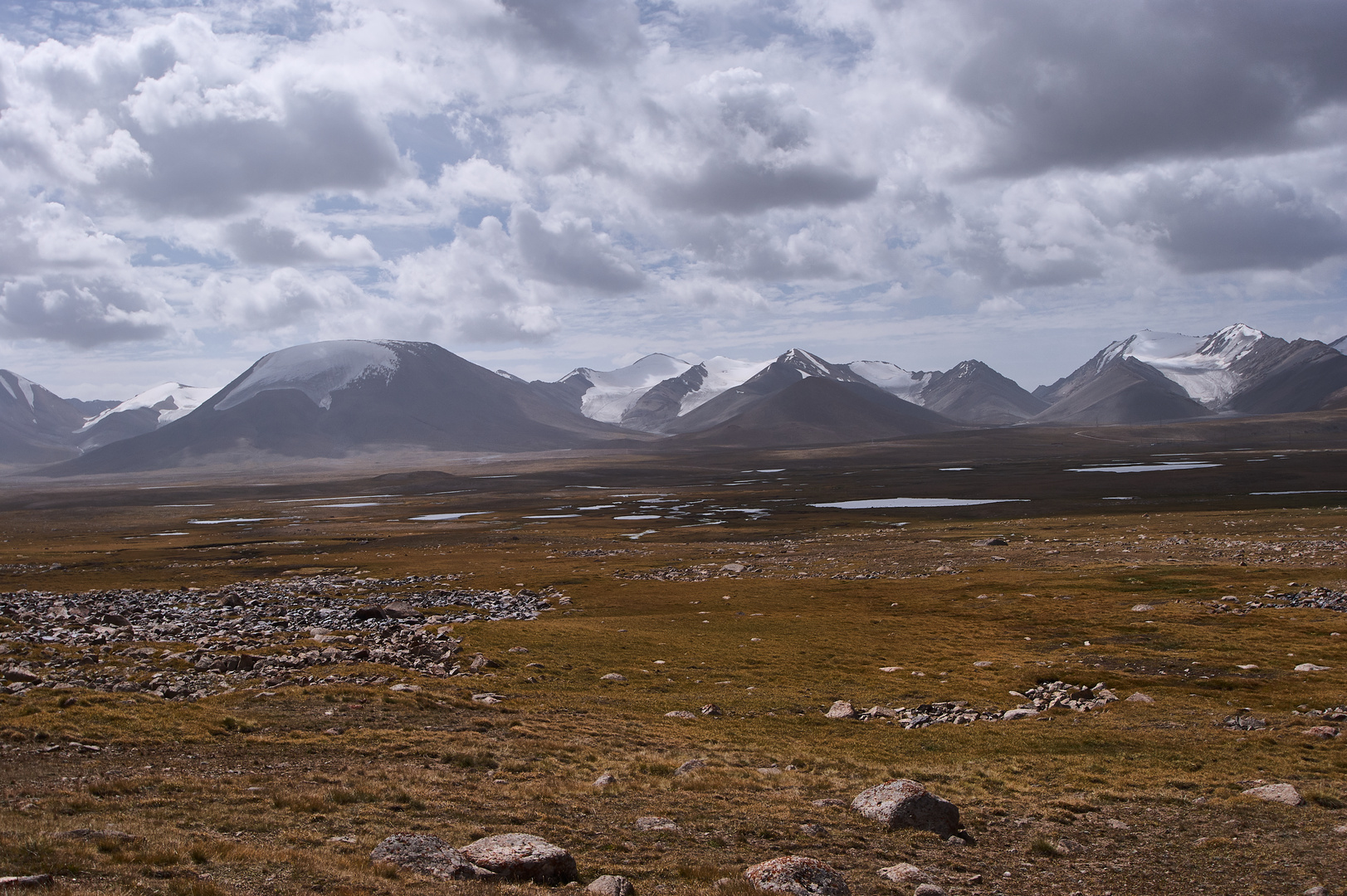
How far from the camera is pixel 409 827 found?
16.4 metres

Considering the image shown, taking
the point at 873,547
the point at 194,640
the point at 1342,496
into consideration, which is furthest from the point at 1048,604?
the point at 1342,496

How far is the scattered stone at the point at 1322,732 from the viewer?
84.2 feet

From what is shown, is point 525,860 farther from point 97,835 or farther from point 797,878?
point 97,835

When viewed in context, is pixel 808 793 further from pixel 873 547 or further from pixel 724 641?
pixel 873 547

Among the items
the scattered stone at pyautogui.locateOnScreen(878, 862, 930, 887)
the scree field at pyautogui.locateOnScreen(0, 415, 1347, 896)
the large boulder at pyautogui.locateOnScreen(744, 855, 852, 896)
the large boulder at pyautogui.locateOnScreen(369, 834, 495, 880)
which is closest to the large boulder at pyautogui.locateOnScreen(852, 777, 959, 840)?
the scree field at pyautogui.locateOnScreen(0, 415, 1347, 896)

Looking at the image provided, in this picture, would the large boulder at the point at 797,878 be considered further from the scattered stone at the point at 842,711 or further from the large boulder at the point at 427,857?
the scattered stone at the point at 842,711

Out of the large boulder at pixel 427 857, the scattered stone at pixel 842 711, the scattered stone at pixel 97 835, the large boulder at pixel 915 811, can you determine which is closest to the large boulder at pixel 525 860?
the large boulder at pixel 427 857

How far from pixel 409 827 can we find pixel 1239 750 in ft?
79.7

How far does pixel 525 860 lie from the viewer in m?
13.9

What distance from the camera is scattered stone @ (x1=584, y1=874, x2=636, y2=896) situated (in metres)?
13.1

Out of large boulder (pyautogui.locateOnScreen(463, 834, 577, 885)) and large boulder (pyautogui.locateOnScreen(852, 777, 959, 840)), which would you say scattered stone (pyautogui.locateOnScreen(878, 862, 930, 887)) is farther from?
large boulder (pyautogui.locateOnScreen(463, 834, 577, 885))

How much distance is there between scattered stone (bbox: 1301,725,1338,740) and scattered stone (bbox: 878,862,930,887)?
1903 centimetres

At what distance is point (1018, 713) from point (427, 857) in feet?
79.3

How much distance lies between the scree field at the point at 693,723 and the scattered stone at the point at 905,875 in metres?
0.18
